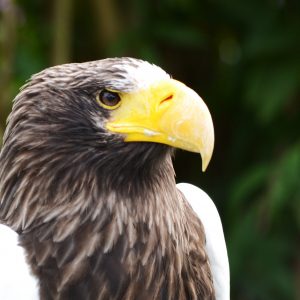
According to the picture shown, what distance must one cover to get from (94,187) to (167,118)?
34 cm

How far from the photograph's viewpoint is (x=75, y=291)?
3.07 m

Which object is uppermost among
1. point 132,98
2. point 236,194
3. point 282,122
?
point 132,98

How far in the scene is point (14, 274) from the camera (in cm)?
298

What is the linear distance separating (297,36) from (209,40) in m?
0.80

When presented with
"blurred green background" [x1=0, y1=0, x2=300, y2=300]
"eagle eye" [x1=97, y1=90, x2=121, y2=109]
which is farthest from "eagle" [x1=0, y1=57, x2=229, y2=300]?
"blurred green background" [x1=0, y1=0, x2=300, y2=300]

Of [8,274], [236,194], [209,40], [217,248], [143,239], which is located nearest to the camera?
[8,274]

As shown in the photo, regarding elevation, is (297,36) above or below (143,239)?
above

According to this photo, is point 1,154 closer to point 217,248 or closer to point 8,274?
point 8,274

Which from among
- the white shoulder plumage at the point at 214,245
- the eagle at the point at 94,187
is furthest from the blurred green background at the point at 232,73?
the eagle at the point at 94,187

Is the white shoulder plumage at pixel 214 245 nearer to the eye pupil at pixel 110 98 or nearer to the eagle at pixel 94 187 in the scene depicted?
the eagle at pixel 94 187

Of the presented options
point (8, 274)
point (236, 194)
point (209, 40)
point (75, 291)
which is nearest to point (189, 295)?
point (75, 291)

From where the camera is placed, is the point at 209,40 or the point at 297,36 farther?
the point at 209,40

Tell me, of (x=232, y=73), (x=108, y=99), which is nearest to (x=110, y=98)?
(x=108, y=99)

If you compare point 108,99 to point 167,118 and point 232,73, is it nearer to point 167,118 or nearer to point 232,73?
point 167,118
